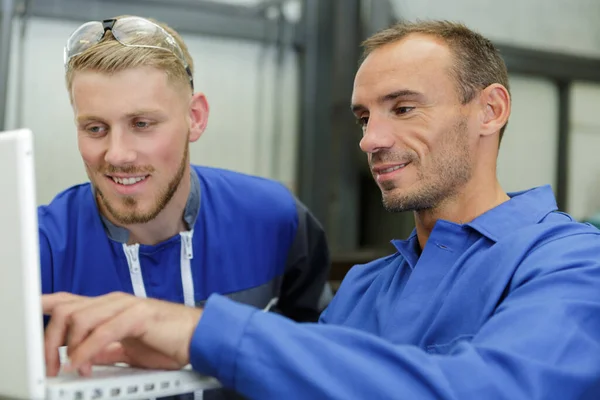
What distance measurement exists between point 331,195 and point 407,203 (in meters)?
1.98

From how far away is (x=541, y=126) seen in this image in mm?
3279

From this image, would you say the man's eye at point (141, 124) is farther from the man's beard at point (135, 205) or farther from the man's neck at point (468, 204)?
the man's neck at point (468, 204)

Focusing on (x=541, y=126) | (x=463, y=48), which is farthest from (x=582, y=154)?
(x=463, y=48)

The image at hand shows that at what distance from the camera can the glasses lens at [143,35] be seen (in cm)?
122

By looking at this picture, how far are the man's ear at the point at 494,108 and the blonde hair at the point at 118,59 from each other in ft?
1.76

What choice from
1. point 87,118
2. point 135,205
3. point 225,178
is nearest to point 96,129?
point 87,118

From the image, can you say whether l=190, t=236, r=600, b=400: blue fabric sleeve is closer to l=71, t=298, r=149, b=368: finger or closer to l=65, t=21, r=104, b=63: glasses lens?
l=71, t=298, r=149, b=368: finger

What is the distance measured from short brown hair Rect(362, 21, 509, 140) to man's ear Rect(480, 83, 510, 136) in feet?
0.04

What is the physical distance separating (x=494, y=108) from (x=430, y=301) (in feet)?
1.12

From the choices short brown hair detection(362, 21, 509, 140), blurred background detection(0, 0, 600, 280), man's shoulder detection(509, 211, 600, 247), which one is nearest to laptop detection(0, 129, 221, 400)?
man's shoulder detection(509, 211, 600, 247)

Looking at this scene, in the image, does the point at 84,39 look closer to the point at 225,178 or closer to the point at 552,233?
the point at 225,178

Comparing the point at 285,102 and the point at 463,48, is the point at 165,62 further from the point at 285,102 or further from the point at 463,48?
the point at 285,102

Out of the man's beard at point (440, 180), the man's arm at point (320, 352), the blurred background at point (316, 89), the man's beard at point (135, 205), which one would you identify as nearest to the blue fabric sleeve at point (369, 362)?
the man's arm at point (320, 352)

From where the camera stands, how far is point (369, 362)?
66 centimetres
